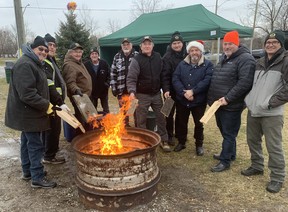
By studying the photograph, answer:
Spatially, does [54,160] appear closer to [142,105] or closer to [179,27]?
[142,105]

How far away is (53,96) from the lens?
4.15 metres

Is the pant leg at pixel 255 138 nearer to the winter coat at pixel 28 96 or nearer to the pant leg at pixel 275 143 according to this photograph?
→ the pant leg at pixel 275 143

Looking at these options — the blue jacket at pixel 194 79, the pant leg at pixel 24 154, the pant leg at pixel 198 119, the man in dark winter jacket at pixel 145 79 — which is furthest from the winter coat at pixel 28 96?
the pant leg at pixel 198 119

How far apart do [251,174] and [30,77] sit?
11.4 ft

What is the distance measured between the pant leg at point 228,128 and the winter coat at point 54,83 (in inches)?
100.0

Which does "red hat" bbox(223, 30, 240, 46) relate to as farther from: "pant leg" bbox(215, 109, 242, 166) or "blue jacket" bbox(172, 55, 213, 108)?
"pant leg" bbox(215, 109, 242, 166)

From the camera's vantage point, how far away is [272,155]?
12.0 feet

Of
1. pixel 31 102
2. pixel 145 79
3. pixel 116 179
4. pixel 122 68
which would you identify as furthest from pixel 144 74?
pixel 116 179

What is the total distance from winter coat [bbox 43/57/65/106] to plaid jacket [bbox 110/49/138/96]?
4.07 feet

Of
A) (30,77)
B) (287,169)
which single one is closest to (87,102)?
(30,77)

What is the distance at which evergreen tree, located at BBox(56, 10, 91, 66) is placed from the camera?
14.8 m

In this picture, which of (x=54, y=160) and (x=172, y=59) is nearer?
(x=54, y=160)

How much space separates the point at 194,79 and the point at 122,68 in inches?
59.0

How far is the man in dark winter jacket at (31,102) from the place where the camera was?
3.33 m
